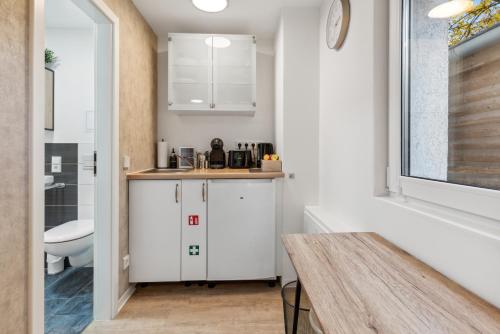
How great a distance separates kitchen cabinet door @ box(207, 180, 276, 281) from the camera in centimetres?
219

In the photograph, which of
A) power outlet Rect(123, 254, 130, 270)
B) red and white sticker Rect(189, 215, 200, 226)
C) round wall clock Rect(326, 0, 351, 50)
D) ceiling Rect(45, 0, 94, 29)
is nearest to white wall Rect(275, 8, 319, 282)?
round wall clock Rect(326, 0, 351, 50)

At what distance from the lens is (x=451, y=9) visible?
952 mm

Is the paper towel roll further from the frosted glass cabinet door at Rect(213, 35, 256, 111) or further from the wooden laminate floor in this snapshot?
the wooden laminate floor

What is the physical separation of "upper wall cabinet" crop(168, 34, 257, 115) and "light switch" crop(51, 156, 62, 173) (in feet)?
3.96

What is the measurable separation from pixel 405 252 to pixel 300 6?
2.06 metres

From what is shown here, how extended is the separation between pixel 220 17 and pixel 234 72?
0.48 m

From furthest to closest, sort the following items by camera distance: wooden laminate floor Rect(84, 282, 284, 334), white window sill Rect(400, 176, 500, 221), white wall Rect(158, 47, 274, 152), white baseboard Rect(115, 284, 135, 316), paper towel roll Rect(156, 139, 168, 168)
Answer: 1. white wall Rect(158, 47, 274, 152)
2. paper towel roll Rect(156, 139, 168, 168)
3. white baseboard Rect(115, 284, 135, 316)
4. wooden laminate floor Rect(84, 282, 284, 334)
5. white window sill Rect(400, 176, 500, 221)

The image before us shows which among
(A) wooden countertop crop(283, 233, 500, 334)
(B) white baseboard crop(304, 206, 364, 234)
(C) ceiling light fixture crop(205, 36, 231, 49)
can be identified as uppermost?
(C) ceiling light fixture crop(205, 36, 231, 49)

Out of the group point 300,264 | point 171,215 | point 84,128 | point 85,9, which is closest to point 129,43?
point 85,9

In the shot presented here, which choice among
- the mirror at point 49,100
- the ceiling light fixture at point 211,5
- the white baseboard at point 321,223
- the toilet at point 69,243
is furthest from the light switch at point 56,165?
the white baseboard at point 321,223

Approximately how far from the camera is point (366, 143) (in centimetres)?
141

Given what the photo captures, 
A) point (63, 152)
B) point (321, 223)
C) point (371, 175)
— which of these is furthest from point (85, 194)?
point (371, 175)

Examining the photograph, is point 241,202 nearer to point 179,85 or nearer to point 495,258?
point 179,85

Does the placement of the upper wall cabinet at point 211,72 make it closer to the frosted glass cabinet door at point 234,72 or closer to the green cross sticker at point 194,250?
the frosted glass cabinet door at point 234,72
